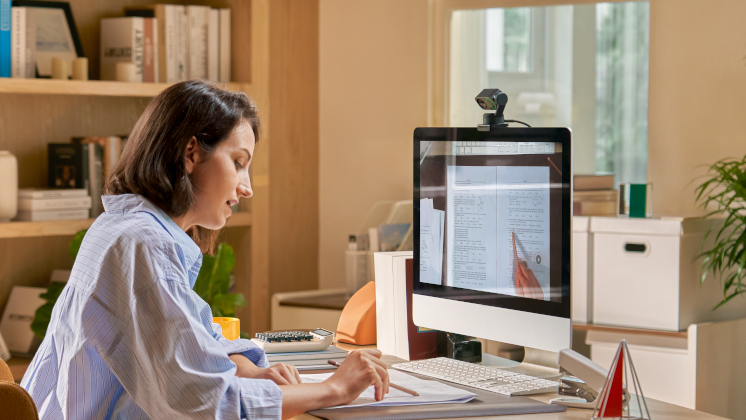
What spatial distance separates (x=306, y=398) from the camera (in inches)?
48.2

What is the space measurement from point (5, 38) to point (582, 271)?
2.03 metres

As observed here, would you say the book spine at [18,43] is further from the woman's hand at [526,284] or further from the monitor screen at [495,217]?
the woman's hand at [526,284]

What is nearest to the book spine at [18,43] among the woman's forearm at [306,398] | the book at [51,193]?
the book at [51,193]

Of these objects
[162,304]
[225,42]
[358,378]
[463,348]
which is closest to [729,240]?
[463,348]

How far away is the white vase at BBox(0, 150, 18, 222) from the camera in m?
2.65

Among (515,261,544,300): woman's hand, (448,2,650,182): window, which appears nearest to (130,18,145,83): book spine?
(448,2,650,182): window

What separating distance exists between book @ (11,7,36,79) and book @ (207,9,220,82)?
2.05 feet

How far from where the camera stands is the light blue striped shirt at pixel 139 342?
3.57ft

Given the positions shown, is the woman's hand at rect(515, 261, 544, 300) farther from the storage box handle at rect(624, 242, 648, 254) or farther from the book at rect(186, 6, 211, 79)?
the book at rect(186, 6, 211, 79)

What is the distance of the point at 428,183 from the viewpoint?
1722mm

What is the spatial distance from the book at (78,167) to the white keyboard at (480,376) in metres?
1.66

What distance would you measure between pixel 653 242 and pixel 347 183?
4.54 feet

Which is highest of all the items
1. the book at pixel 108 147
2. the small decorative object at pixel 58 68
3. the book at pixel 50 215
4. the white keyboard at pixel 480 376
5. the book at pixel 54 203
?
the small decorative object at pixel 58 68

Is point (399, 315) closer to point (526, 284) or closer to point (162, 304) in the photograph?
point (526, 284)
